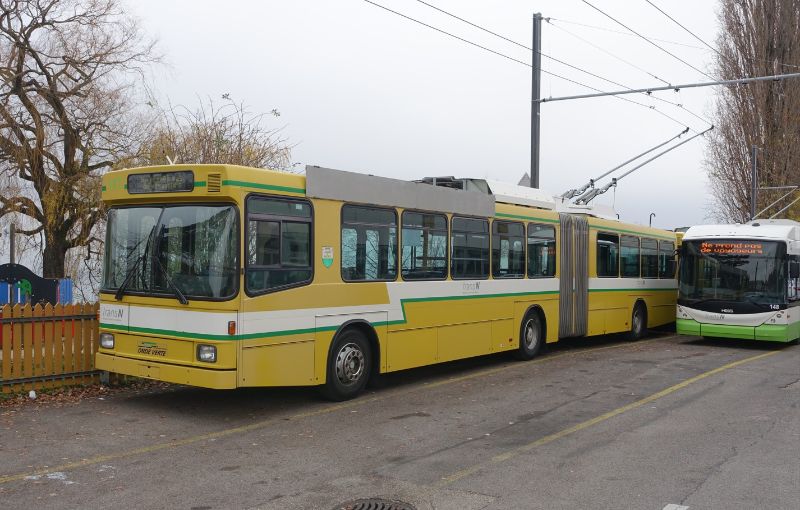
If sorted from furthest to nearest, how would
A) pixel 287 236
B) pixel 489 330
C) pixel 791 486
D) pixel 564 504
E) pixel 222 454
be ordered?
1. pixel 489 330
2. pixel 287 236
3. pixel 222 454
4. pixel 791 486
5. pixel 564 504

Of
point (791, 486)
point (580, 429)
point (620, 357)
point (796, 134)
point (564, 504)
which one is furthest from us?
point (796, 134)

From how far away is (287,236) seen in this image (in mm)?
8664

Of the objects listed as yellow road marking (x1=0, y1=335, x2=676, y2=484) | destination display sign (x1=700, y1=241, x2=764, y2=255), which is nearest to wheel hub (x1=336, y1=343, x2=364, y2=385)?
yellow road marking (x1=0, y1=335, x2=676, y2=484)

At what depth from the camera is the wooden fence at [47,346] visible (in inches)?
362

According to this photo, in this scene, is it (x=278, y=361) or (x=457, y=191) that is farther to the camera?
(x=457, y=191)

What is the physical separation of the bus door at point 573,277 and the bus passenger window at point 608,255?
715 millimetres

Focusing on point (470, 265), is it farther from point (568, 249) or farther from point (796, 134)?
point (796, 134)

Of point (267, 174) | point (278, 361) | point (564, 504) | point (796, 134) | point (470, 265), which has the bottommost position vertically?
point (564, 504)

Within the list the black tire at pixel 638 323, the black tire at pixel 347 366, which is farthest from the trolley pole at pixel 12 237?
the black tire at pixel 638 323

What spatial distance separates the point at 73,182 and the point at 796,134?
34670 mm

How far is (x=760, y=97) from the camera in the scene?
3809cm

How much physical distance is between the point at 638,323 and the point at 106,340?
45.2 feet

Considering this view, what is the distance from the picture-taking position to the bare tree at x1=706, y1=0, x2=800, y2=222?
38.0 m

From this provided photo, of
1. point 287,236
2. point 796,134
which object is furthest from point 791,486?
point 796,134
